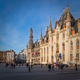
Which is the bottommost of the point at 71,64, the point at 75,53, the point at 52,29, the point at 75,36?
the point at 71,64

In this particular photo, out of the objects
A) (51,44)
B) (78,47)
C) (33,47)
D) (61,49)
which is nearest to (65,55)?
(61,49)

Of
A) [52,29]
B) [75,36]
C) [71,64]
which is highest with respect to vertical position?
[52,29]

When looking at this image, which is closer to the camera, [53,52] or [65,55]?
[65,55]

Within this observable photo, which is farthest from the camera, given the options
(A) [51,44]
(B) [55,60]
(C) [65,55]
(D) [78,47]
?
(A) [51,44]

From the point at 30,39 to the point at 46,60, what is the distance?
2990 centimetres

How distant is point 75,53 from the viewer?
57.1 m

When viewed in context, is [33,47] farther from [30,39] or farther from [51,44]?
[51,44]

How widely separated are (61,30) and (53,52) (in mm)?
13096

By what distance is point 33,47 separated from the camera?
109062mm

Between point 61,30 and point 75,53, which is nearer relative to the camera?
point 75,53

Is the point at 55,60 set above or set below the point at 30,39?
below

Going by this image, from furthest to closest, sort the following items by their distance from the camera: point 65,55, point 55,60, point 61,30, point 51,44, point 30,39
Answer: point 30,39
point 51,44
point 55,60
point 61,30
point 65,55

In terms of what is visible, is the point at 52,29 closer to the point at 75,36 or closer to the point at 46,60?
the point at 46,60

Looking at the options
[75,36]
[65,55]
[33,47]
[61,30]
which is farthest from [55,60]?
[33,47]
